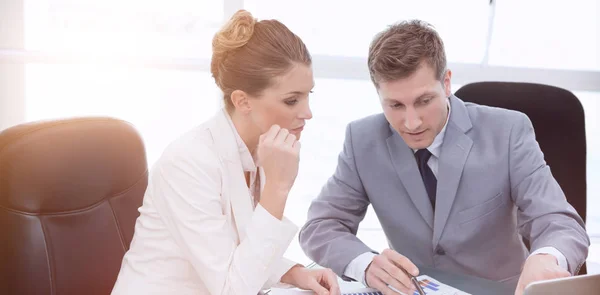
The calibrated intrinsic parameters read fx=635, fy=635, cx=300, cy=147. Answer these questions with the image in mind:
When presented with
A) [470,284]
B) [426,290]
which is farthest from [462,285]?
[426,290]

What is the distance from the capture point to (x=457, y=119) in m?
1.88

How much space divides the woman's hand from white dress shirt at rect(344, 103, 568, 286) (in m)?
0.11

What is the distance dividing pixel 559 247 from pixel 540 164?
0.34 metres

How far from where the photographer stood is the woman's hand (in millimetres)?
1525

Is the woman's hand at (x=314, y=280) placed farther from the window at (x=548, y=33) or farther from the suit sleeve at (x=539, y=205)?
the window at (x=548, y=33)

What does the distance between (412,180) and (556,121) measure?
60cm

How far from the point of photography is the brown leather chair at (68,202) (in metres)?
1.46

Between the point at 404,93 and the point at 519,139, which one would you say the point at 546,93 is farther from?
the point at 404,93

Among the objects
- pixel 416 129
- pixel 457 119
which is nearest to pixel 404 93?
pixel 416 129

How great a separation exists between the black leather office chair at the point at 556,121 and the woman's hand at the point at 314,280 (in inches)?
34.5

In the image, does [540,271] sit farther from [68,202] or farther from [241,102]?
[68,202]

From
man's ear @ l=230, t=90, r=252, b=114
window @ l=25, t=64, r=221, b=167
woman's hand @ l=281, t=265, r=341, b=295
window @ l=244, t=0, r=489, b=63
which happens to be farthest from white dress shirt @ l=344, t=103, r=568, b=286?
window @ l=244, t=0, r=489, b=63

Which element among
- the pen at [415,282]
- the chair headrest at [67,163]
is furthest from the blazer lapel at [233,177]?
the pen at [415,282]

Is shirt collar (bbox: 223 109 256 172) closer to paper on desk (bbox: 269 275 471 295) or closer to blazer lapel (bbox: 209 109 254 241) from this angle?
blazer lapel (bbox: 209 109 254 241)
